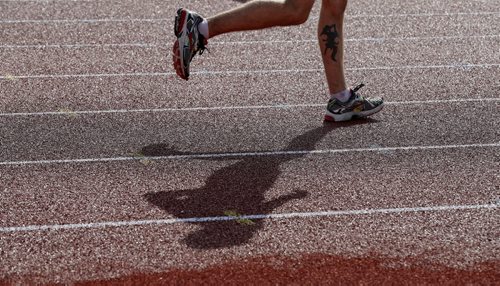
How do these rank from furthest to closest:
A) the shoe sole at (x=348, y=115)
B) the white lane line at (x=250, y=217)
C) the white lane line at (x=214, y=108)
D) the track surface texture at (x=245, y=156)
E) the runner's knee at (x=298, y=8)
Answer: the white lane line at (x=214, y=108) → the shoe sole at (x=348, y=115) → the runner's knee at (x=298, y=8) → the white lane line at (x=250, y=217) → the track surface texture at (x=245, y=156)

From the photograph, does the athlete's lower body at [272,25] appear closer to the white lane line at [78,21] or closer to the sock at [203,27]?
the sock at [203,27]

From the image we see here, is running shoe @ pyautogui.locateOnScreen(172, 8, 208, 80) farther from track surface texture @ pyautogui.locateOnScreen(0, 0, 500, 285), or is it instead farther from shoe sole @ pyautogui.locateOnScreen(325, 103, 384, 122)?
shoe sole @ pyautogui.locateOnScreen(325, 103, 384, 122)

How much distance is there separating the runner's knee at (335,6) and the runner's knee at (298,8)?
0.13 meters

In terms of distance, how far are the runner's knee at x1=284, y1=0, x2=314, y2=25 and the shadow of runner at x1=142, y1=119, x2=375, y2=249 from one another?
0.86 meters

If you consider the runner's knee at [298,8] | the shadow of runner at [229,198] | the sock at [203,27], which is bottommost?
the shadow of runner at [229,198]

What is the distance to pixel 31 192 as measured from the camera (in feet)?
17.8

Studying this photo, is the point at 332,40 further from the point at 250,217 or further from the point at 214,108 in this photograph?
the point at 250,217

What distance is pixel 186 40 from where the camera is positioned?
6449 millimetres

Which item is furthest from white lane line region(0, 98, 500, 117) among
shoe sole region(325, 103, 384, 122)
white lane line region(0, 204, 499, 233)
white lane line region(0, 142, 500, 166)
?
white lane line region(0, 204, 499, 233)

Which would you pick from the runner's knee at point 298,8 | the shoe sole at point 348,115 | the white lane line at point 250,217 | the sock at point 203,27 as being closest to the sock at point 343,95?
the shoe sole at point 348,115

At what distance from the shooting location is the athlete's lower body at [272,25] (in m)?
6.39

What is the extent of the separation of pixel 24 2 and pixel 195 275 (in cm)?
598

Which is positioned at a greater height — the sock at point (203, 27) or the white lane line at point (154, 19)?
the sock at point (203, 27)

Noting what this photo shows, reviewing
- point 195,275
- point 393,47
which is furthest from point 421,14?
point 195,275
